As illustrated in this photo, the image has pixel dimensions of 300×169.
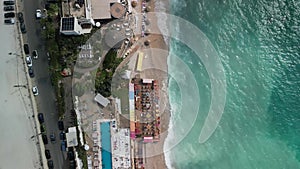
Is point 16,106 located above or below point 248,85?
below

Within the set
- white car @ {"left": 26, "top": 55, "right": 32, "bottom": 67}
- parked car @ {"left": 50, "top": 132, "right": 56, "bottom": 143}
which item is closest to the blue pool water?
parked car @ {"left": 50, "top": 132, "right": 56, "bottom": 143}

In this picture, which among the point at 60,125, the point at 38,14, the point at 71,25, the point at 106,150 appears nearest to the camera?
the point at 71,25

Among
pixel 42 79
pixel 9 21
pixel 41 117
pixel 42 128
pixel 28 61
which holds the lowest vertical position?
pixel 42 128

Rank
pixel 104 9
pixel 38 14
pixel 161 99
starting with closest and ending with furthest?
pixel 38 14
pixel 104 9
pixel 161 99

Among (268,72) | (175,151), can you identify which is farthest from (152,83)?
(268,72)

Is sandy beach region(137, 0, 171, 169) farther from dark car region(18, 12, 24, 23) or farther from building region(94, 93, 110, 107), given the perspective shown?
dark car region(18, 12, 24, 23)

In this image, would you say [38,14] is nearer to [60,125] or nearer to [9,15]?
[9,15]

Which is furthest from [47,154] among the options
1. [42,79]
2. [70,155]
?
[42,79]
